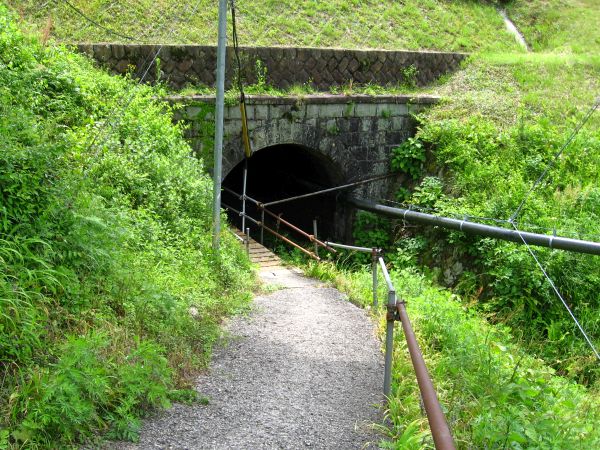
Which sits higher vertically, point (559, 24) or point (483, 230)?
point (559, 24)

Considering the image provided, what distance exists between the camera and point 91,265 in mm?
5188

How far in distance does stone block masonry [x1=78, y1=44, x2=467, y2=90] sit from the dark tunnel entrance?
1.57 metres

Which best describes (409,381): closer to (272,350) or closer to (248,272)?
(272,350)

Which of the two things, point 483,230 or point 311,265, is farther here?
point 311,265

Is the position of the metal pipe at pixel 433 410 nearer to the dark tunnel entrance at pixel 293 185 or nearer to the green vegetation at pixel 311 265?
the green vegetation at pixel 311 265

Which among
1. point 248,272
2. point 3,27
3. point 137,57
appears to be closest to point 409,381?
point 248,272

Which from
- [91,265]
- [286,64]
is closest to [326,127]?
[286,64]

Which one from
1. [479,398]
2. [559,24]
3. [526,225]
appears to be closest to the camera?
[479,398]

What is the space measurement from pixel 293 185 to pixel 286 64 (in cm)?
353

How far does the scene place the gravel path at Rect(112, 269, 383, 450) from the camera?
13.7 feet

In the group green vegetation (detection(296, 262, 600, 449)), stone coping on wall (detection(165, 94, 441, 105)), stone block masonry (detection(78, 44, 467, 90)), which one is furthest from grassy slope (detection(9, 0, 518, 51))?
green vegetation (detection(296, 262, 600, 449))

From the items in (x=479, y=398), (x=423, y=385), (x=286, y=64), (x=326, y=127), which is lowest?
(x=479, y=398)

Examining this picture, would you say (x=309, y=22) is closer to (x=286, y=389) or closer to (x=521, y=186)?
(x=521, y=186)

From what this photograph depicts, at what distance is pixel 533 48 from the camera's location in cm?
1814
